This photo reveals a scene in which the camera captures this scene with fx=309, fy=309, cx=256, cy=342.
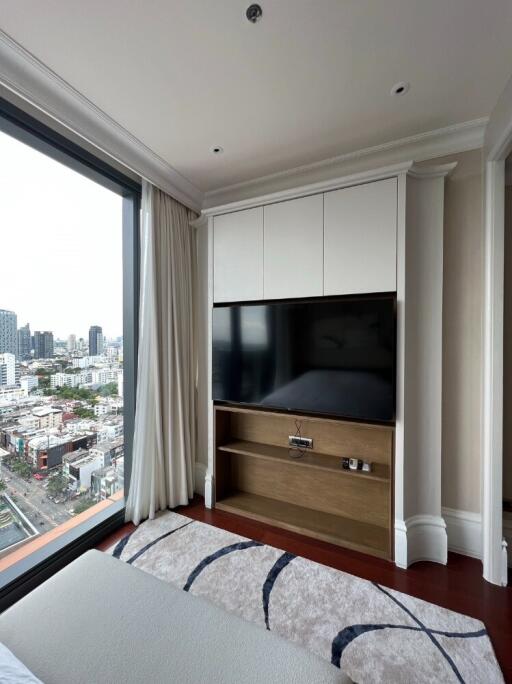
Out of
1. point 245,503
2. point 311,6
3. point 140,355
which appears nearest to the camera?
point 311,6

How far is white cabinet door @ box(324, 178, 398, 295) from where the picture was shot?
1.98 m

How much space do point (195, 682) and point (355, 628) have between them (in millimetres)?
1094

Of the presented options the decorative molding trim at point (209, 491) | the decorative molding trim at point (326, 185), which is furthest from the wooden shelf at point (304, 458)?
the decorative molding trim at point (326, 185)

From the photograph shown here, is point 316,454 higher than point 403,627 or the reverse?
higher

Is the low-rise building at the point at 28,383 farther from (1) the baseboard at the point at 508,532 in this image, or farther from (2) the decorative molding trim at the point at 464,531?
(1) the baseboard at the point at 508,532

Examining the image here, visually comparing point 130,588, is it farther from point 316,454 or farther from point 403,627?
point 316,454

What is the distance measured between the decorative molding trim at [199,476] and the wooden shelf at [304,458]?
45cm

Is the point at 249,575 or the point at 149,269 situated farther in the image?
the point at 149,269

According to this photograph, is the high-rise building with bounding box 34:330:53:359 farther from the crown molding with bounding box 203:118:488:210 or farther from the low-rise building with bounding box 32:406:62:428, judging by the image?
the crown molding with bounding box 203:118:488:210

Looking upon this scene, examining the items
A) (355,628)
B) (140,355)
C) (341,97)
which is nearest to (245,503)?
(355,628)

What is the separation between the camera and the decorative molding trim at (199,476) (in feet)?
9.39

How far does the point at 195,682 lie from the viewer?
0.80 metres

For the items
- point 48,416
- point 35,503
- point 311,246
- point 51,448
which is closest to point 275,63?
point 311,246

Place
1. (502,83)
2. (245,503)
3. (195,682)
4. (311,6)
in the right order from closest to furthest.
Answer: (195,682) → (311,6) → (502,83) → (245,503)
